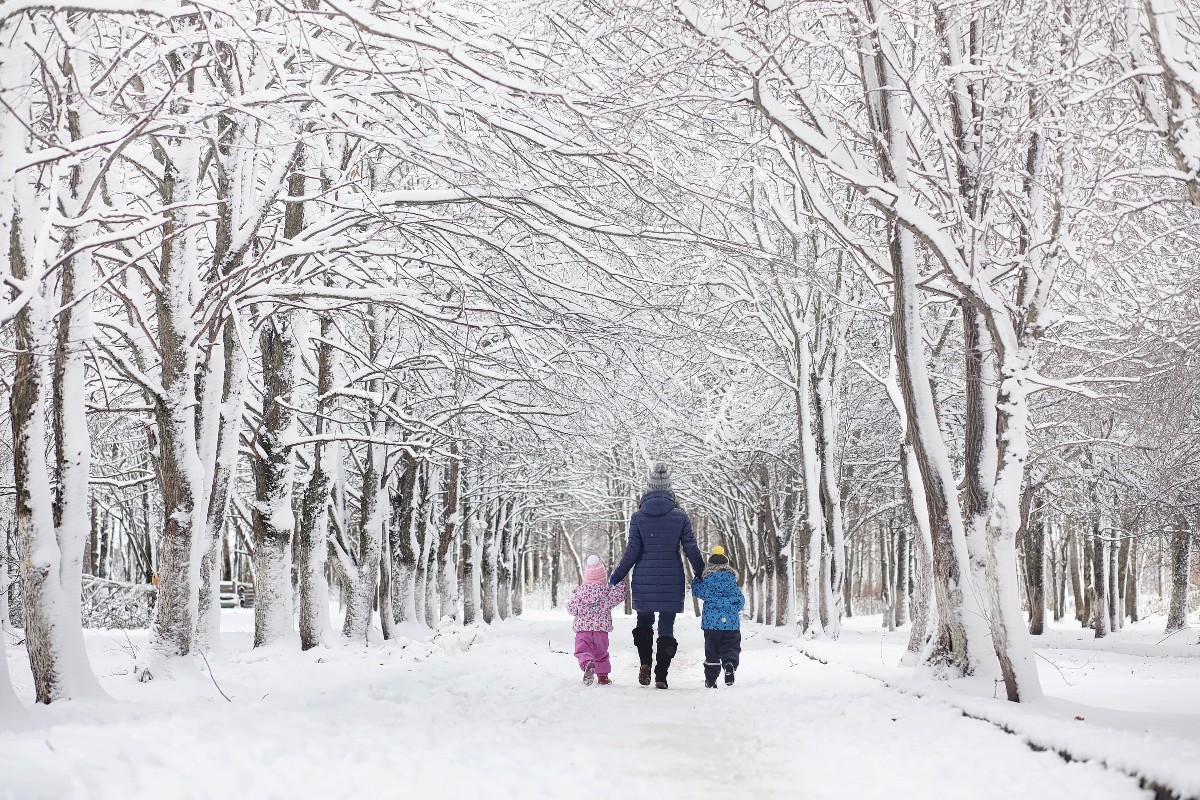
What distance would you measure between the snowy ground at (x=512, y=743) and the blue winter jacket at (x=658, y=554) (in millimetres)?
929

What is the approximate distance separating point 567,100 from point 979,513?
4.64 m

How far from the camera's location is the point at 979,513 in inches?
335

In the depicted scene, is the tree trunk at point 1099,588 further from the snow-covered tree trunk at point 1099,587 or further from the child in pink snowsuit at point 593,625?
the child in pink snowsuit at point 593,625

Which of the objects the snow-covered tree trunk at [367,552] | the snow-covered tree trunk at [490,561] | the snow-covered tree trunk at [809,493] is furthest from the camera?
the snow-covered tree trunk at [490,561]

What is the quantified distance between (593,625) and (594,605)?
8.3 inches

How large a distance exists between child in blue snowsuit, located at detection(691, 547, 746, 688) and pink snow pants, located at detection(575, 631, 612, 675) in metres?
1.03

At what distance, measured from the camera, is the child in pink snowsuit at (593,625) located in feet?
35.2

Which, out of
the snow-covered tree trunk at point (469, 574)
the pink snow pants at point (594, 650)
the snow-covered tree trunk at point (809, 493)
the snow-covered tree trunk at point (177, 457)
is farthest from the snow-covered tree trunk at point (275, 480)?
the snow-covered tree trunk at point (469, 574)

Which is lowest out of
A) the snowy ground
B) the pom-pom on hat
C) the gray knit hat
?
the snowy ground

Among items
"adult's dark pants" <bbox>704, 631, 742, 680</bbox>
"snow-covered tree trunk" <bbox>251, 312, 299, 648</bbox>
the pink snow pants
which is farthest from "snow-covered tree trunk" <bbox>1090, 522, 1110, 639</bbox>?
"snow-covered tree trunk" <bbox>251, 312, 299, 648</bbox>

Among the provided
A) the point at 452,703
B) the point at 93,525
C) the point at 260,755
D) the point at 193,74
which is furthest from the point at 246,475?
the point at 260,755

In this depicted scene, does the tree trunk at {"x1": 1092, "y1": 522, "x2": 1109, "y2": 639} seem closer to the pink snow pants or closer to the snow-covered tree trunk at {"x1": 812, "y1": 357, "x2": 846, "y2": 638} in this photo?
the snow-covered tree trunk at {"x1": 812, "y1": 357, "x2": 846, "y2": 638}

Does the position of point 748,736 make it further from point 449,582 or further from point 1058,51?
point 449,582

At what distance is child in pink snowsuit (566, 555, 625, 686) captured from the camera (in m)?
10.7
